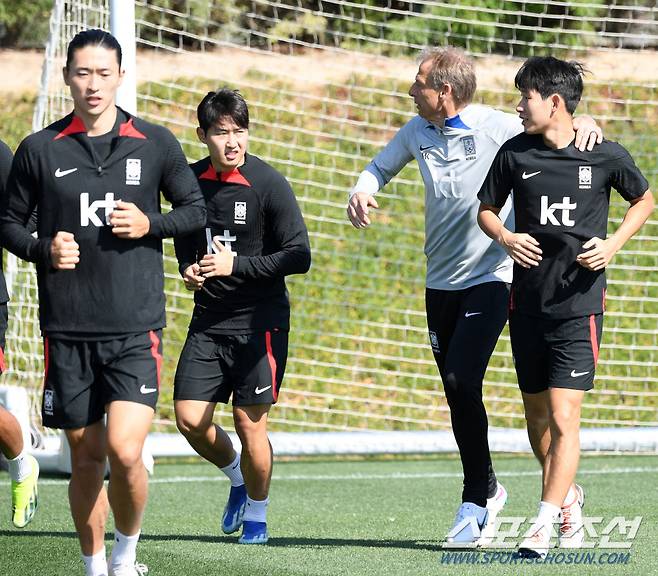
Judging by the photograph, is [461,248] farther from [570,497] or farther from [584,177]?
[570,497]

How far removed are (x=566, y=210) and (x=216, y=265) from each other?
Result: 4.68 feet

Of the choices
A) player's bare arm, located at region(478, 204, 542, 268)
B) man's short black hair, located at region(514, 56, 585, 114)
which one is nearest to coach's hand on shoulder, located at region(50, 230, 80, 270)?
player's bare arm, located at region(478, 204, 542, 268)

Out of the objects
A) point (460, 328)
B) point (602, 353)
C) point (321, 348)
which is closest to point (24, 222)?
point (460, 328)

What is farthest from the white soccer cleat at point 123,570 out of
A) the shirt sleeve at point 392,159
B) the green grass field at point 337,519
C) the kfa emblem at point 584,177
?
the kfa emblem at point 584,177

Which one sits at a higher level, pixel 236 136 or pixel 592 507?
pixel 236 136

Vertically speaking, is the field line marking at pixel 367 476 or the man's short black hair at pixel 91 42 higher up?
the man's short black hair at pixel 91 42

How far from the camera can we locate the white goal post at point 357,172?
915 cm

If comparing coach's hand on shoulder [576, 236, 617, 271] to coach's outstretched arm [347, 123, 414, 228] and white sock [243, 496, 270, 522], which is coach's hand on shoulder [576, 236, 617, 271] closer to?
coach's outstretched arm [347, 123, 414, 228]

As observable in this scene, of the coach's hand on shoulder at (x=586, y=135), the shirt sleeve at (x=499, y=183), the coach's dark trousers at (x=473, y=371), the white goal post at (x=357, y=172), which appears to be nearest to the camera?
the coach's hand on shoulder at (x=586, y=135)

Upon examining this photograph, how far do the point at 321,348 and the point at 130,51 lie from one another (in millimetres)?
3871

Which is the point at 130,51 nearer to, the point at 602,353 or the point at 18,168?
the point at 18,168

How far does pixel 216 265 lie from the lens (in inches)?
205

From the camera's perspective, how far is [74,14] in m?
8.51

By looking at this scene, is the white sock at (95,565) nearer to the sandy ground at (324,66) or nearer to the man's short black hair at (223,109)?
the man's short black hair at (223,109)
